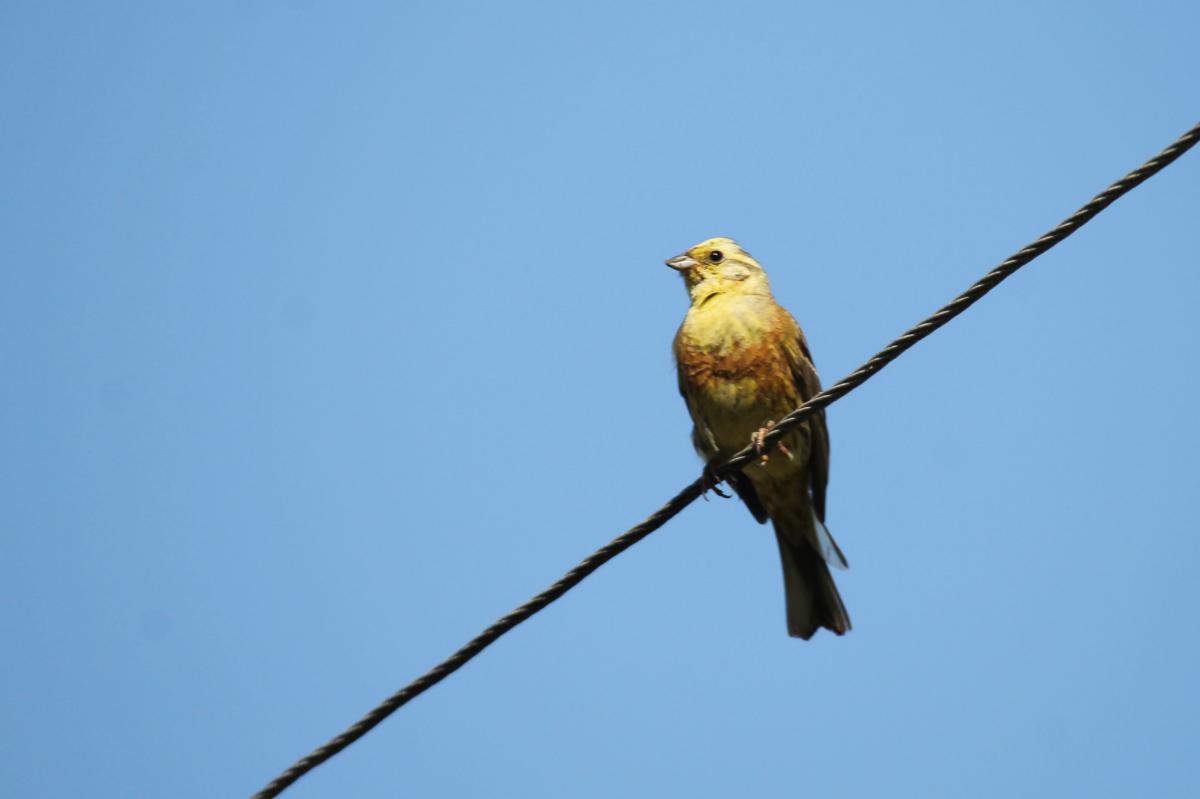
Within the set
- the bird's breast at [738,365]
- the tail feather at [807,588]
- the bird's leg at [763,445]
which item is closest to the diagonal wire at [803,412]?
the bird's leg at [763,445]

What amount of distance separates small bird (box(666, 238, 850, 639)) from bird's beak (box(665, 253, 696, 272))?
7.1 inches

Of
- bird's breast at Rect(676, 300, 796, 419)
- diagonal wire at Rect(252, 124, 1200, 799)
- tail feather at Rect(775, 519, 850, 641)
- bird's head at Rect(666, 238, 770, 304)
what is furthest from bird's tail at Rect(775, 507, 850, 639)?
diagonal wire at Rect(252, 124, 1200, 799)

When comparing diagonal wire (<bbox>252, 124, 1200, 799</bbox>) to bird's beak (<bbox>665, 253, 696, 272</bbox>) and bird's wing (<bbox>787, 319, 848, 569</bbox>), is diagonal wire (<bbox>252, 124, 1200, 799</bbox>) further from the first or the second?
bird's beak (<bbox>665, 253, 696, 272</bbox>)

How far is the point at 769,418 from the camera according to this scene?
5738 mm

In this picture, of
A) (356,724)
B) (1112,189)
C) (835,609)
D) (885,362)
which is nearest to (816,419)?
(835,609)

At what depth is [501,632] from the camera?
378cm

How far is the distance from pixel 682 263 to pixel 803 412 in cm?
229

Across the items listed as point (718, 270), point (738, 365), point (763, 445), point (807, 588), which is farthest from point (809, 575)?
point (718, 270)

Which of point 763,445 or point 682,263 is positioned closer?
point 763,445

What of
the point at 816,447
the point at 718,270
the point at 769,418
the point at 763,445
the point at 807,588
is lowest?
the point at 807,588

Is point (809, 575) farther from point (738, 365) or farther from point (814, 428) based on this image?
point (738, 365)

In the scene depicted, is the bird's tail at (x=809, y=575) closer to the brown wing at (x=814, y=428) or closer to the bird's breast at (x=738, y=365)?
the brown wing at (x=814, y=428)

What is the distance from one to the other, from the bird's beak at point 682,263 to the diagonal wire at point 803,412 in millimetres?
2252

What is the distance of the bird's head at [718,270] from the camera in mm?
6258
